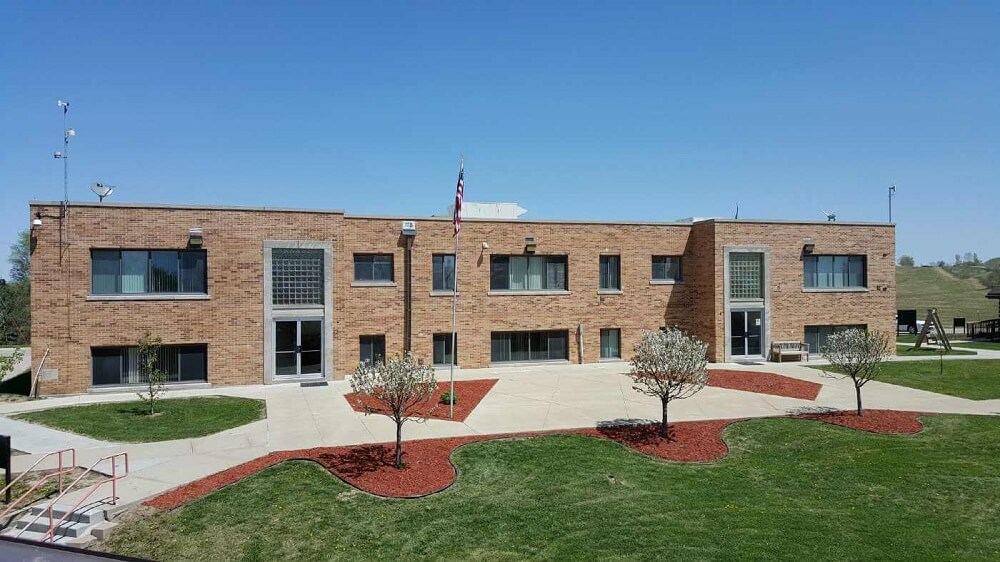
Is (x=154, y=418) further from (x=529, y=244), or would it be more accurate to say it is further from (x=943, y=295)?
Answer: (x=943, y=295)

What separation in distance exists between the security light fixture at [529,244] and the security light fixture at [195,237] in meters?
12.3

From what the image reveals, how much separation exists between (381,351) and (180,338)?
7031 mm

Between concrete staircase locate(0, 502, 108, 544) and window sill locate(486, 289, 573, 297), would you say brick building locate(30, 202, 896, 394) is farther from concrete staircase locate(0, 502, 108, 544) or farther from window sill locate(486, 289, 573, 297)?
concrete staircase locate(0, 502, 108, 544)

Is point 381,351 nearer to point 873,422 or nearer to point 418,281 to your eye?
point 418,281

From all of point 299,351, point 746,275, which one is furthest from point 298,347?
point 746,275

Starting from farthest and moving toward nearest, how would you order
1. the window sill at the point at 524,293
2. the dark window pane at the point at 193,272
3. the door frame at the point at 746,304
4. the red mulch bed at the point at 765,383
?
the door frame at the point at 746,304
the window sill at the point at 524,293
the dark window pane at the point at 193,272
the red mulch bed at the point at 765,383

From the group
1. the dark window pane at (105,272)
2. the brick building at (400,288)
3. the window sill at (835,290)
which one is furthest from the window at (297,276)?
the window sill at (835,290)

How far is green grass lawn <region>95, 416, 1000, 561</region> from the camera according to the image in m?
8.38

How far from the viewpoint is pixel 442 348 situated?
2434cm

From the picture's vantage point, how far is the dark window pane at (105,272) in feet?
64.7

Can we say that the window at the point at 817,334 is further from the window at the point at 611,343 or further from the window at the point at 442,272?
the window at the point at 442,272

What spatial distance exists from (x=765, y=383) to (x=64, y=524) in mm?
19741

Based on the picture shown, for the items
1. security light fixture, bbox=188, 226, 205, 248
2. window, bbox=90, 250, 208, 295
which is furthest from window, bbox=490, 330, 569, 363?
security light fixture, bbox=188, 226, 205, 248

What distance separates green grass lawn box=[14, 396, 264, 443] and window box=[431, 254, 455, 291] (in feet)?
28.2
